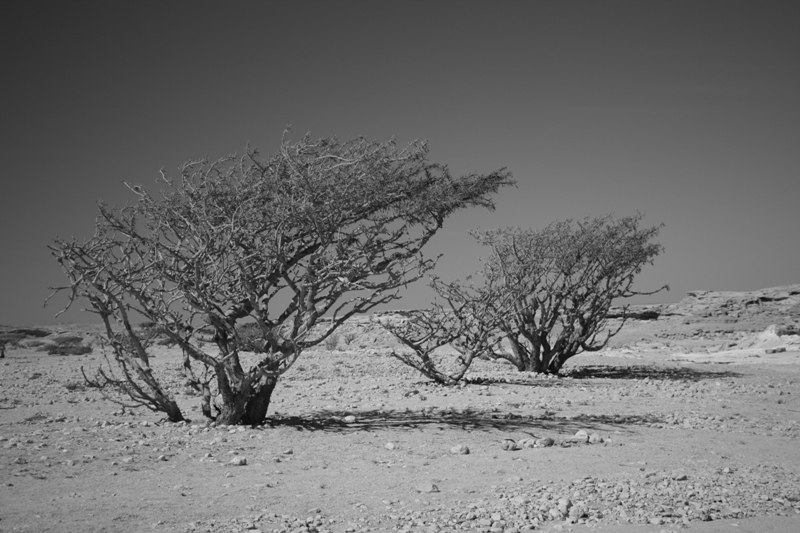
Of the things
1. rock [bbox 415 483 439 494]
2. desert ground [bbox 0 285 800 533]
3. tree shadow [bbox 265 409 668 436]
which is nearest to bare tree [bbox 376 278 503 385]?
desert ground [bbox 0 285 800 533]

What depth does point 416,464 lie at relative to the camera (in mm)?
6047

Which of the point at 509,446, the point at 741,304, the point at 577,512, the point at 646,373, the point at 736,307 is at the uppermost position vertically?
the point at 741,304

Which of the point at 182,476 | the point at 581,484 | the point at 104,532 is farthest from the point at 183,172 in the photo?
the point at 581,484

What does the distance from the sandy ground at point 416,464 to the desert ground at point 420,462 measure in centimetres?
2

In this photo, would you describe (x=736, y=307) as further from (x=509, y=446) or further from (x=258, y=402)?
(x=258, y=402)

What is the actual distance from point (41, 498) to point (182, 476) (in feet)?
3.79

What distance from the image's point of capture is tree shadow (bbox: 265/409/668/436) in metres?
7.88

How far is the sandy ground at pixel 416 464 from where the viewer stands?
4.21 meters

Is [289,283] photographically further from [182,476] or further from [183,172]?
[182,476]

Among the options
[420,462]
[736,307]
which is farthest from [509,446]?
[736,307]

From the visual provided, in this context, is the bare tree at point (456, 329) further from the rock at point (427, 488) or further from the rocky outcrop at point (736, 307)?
the rocky outcrop at point (736, 307)

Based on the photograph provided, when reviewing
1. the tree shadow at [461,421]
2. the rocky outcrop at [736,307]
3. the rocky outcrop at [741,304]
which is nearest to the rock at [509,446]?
the tree shadow at [461,421]

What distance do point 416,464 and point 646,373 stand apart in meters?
12.7

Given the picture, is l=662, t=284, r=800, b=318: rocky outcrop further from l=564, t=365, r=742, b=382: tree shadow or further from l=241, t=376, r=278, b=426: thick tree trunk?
l=241, t=376, r=278, b=426: thick tree trunk
